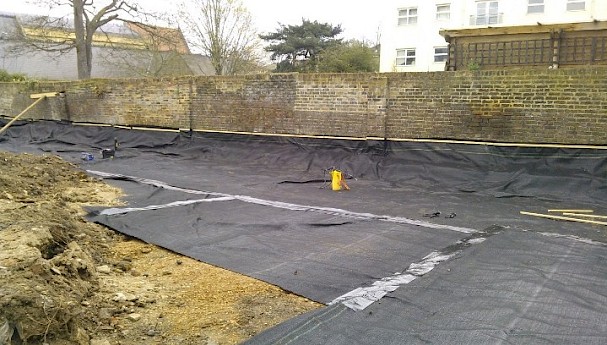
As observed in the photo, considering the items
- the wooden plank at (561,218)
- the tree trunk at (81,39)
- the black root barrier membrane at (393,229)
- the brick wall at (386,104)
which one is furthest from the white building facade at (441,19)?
the wooden plank at (561,218)

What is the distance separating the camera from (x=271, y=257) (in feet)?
13.6

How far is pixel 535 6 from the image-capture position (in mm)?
21047

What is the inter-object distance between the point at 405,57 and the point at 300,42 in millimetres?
6201

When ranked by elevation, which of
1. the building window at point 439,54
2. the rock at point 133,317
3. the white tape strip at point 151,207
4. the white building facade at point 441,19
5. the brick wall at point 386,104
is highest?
the white building facade at point 441,19

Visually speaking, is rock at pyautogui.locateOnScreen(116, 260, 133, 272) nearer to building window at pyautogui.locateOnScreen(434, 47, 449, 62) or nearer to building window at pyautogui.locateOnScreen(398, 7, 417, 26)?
building window at pyautogui.locateOnScreen(434, 47, 449, 62)

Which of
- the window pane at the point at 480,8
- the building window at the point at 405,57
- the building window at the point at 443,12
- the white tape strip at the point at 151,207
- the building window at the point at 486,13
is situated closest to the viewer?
the white tape strip at the point at 151,207

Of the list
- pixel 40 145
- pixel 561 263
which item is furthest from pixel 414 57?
pixel 561 263

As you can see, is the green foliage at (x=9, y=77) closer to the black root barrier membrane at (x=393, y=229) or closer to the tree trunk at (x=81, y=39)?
the tree trunk at (x=81, y=39)

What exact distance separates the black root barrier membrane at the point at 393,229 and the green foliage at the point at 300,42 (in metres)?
16.6

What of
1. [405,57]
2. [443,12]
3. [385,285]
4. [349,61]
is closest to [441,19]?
[443,12]

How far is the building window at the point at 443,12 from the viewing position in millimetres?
23203

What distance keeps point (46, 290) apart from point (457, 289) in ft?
8.95

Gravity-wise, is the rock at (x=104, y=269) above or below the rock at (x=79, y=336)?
below

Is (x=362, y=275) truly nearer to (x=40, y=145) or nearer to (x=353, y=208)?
(x=353, y=208)
